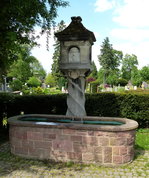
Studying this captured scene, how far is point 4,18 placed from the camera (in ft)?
14.7

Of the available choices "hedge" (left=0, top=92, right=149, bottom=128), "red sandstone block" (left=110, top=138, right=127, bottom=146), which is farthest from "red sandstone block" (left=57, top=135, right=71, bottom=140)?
"hedge" (left=0, top=92, right=149, bottom=128)

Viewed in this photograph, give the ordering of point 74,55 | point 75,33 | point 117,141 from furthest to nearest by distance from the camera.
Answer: point 74,55 < point 75,33 < point 117,141

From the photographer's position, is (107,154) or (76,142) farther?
(76,142)

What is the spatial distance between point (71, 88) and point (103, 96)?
2.77 m

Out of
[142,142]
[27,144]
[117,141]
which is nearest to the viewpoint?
[117,141]

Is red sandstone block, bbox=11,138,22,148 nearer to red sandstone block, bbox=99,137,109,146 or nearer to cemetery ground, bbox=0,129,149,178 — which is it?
cemetery ground, bbox=0,129,149,178

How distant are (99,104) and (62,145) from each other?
160 inches

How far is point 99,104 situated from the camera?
27.7 feet

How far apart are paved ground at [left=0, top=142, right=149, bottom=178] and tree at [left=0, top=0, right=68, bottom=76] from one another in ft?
9.06

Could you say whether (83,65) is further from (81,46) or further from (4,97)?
(4,97)

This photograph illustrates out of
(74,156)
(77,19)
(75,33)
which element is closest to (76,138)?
(74,156)

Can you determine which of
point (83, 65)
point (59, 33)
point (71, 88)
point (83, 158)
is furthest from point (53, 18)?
point (83, 158)

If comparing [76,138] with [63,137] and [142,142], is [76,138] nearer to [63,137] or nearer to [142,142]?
[63,137]

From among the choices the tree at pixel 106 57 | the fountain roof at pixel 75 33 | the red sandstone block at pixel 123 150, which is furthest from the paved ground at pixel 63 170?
the tree at pixel 106 57
